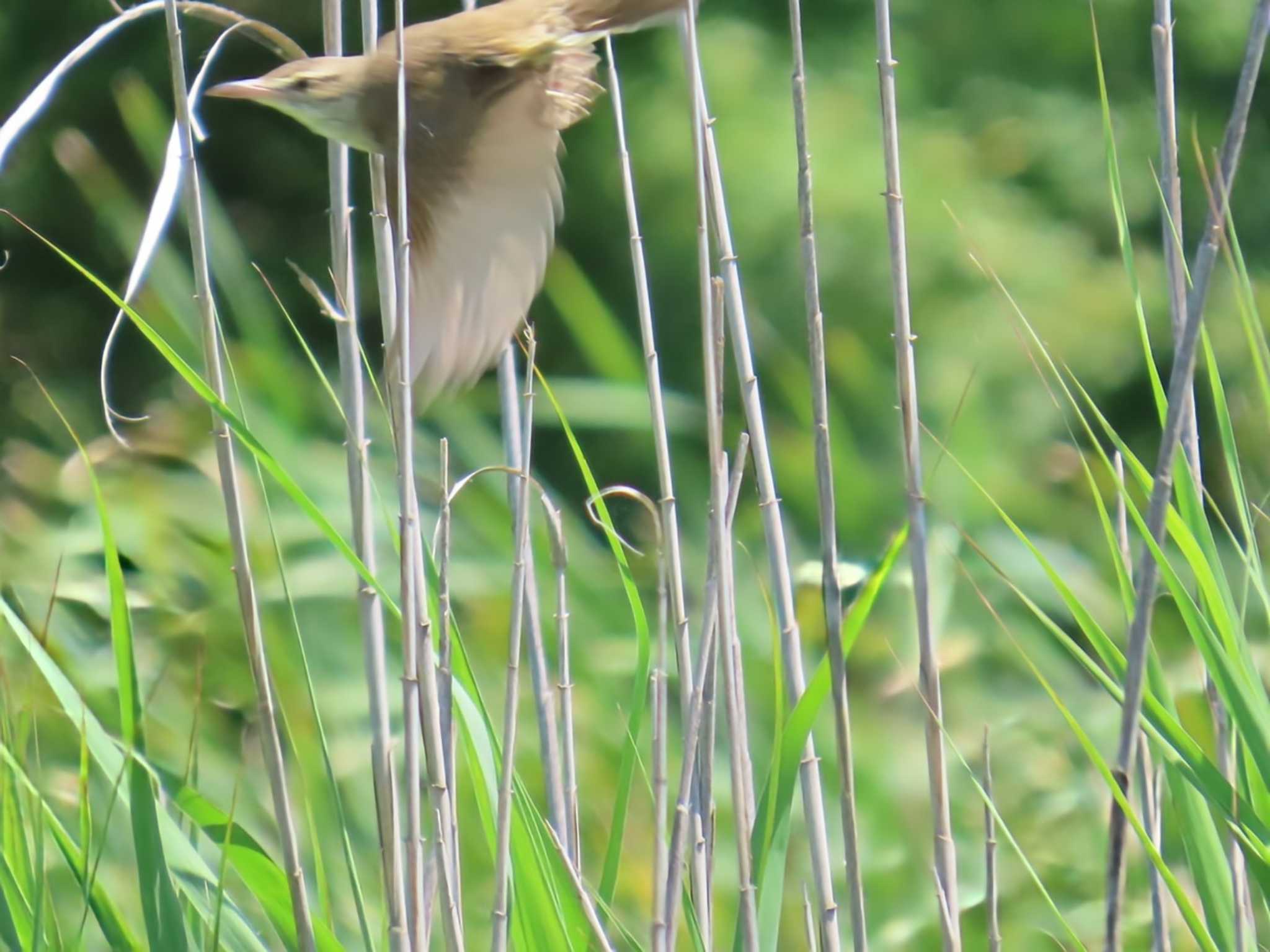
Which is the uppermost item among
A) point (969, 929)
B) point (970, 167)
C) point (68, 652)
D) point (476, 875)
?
point (970, 167)

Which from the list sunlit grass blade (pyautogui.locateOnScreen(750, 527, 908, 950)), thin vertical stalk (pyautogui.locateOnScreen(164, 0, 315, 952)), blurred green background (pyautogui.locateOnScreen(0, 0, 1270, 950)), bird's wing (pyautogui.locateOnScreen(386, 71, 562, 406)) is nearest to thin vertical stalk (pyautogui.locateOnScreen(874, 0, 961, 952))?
sunlit grass blade (pyautogui.locateOnScreen(750, 527, 908, 950))

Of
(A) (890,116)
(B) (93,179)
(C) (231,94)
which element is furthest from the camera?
(B) (93,179)

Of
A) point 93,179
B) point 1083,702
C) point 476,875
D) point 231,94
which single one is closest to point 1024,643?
point 1083,702

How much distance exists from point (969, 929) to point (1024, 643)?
0.22 meters

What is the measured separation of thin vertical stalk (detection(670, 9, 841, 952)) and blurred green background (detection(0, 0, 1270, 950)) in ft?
1.39

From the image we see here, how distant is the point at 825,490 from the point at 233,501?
0.22 m

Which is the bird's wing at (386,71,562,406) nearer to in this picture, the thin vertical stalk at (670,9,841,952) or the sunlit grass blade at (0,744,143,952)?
the thin vertical stalk at (670,9,841,952)

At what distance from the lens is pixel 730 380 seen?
1.69 metres

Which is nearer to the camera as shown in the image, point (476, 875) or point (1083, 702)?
point (476, 875)

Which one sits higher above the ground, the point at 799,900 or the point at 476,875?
the point at 476,875

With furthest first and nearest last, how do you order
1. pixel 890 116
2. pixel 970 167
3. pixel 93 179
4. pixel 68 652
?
1. pixel 970 167
2. pixel 93 179
3. pixel 68 652
4. pixel 890 116

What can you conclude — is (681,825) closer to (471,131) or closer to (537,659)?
(537,659)

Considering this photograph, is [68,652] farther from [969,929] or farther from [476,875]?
[969,929]

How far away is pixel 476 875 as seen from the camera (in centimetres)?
103
